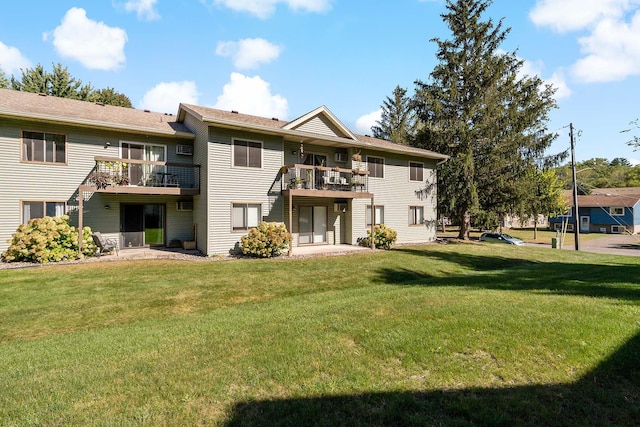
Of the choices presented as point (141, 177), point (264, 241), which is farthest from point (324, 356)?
point (141, 177)

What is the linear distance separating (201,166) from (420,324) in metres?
12.6

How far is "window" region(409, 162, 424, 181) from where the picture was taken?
2141cm

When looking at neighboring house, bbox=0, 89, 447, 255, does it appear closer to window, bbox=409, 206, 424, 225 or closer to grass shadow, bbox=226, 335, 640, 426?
window, bbox=409, 206, 424, 225

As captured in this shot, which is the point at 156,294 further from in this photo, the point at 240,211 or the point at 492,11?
the point at 492,11

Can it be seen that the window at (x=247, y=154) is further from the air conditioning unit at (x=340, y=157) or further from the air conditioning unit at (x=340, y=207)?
the air conditioning unit at (x=340, y=207)

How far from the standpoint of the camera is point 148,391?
3.61m

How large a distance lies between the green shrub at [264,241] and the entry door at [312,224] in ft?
10.1

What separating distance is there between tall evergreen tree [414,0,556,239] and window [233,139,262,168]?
46.5 ft

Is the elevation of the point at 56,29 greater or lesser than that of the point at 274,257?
greater

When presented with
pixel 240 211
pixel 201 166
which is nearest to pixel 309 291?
pixel 240 211

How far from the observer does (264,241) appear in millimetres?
13953

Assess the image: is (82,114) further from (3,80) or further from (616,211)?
(616,211)

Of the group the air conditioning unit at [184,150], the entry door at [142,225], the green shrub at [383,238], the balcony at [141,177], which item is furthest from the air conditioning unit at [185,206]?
the green shrub at [383,238]

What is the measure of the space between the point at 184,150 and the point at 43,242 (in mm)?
6837
